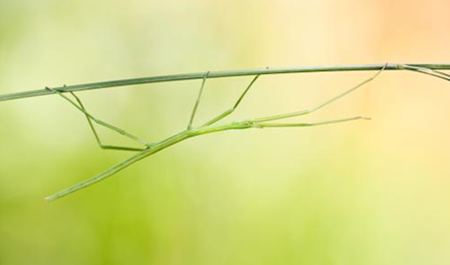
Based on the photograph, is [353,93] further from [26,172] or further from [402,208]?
[26,172]

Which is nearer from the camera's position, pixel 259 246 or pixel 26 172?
pixel 26 172

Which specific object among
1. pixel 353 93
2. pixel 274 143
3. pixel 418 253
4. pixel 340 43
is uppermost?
pixel 340 43

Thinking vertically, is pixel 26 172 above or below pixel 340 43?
below

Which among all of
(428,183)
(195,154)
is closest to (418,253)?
(428,183)

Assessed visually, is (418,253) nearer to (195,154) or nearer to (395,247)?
(395,247)

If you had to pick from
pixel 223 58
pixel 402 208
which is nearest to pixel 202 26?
pixel 223 58

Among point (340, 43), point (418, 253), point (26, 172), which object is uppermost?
point (340, 43)
